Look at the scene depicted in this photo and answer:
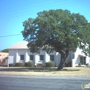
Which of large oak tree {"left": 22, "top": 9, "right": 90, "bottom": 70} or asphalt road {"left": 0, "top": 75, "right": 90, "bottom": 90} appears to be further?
large oak tree {"left": 22, "top": 9, "right": 90, "bottom": 70}

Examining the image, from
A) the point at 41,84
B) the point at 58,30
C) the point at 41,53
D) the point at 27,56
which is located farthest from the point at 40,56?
the point at 41,84

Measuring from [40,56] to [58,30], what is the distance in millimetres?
20936

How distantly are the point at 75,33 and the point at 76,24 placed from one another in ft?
4.61

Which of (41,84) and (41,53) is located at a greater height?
(41,53)

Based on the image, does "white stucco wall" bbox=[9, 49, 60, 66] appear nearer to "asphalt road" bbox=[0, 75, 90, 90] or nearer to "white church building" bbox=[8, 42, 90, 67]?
"white church building" bbox=[8, 42, 90, 67]

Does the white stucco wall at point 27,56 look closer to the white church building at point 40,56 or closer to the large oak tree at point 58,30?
the white church building at point 40,56

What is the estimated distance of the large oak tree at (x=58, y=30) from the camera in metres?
34.2

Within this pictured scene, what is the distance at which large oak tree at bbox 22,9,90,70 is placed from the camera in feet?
112

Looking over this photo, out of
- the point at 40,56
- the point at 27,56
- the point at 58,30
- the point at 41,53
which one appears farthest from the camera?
the point at 27,56

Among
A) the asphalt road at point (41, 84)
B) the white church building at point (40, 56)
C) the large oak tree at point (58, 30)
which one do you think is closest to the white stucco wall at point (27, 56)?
the white church building at point (40, 56)

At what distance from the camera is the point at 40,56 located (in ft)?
178

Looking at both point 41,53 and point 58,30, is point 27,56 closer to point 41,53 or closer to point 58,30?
point 41,53

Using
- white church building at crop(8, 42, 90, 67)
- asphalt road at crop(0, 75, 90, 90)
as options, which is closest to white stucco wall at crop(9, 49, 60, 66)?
white church building at crop(8, 42, 90, 67)

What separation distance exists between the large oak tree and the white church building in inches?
537
